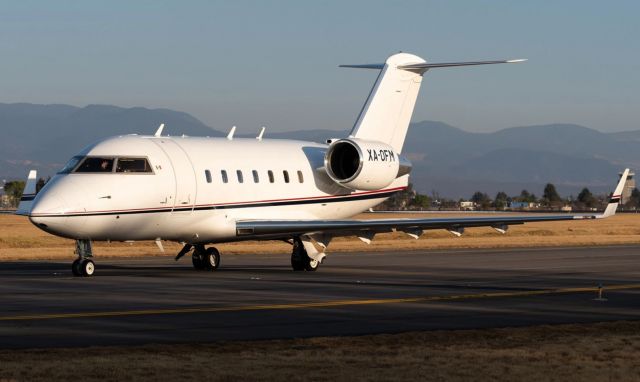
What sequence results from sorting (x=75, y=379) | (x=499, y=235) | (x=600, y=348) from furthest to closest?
(x=499, y=235) → (x=600, y=348) → (x=75, y=379)

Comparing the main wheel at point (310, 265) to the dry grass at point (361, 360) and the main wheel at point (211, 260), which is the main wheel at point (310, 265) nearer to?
the main wheel at point (211, 260)

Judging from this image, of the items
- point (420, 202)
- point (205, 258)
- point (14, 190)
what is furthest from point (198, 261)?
point (420, 202)

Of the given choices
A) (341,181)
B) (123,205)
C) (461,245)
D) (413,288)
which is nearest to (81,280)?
(123,205)

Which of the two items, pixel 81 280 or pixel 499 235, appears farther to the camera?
pixel 499 235

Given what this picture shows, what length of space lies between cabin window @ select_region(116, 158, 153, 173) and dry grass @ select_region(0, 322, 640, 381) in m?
14.0

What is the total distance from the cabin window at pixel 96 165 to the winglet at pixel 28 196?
5.00 ft

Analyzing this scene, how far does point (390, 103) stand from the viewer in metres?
36.0

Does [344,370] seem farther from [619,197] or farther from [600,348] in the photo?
[619,197]

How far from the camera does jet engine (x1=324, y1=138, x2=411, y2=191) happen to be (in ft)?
108

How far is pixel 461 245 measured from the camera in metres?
47.0

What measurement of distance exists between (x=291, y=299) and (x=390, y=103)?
50.8ft

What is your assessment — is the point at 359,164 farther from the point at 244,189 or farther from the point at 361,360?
the point at 361,360

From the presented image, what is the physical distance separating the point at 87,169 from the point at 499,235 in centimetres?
3157

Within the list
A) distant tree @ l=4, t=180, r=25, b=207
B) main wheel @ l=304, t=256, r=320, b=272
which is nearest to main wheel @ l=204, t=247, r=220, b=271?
main wheel @ l=304, t=256, r=320, b=272
